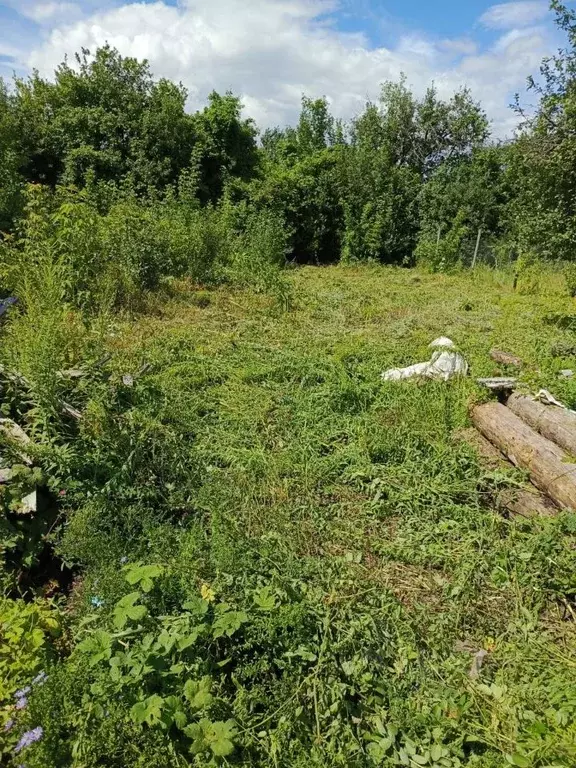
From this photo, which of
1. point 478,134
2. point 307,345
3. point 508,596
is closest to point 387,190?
point 478,134

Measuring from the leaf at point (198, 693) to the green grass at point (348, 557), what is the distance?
160 millimetres

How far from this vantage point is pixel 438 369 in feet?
16.7

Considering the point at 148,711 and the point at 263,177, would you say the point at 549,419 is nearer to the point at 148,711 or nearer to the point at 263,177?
the point at 148,711

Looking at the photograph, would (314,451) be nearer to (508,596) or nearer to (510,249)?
(508,596)

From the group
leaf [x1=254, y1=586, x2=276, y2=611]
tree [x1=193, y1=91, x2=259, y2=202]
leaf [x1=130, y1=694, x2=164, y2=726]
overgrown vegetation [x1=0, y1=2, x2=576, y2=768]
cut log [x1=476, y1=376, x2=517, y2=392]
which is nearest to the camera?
leaf [x1=130, y1=694, x2=164, y2=726]

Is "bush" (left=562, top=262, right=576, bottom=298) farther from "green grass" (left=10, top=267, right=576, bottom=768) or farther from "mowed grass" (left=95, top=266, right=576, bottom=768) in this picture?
"green grass" (left=10, top=267, right=576, bottom=768)

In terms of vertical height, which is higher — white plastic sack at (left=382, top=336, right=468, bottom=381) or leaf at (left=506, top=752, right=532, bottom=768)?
white plastic sack at (left=382, top=336, right=468, bottom=381)

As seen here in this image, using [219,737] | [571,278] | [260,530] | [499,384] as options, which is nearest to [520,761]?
[219,737]

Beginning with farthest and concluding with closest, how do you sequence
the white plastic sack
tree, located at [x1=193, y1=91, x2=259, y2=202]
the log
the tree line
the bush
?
tree, located at [x1=193, y1=91, x2=259, y2=202] < the bush < the tree line < the white plastic sack < the log

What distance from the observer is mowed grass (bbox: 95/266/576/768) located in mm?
2000

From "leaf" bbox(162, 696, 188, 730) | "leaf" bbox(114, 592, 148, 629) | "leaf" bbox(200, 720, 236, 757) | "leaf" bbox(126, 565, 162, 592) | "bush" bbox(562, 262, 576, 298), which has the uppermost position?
"bush" bbox(562, 262, 576, 298)

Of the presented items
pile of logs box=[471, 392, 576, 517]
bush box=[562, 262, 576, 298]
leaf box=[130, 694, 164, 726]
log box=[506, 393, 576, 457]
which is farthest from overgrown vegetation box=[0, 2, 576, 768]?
bush box=[562, 262, 576, 298]

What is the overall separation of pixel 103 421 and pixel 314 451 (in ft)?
Result: 5.09

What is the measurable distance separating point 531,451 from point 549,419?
60 cm
